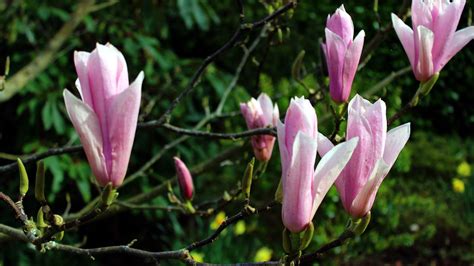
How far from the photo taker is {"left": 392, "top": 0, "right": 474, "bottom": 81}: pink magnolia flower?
3.53 feet

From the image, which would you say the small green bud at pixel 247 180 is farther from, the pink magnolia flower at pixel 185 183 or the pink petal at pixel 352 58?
the pink magnolia flower at pixel 185 183

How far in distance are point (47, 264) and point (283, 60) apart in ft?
6.38

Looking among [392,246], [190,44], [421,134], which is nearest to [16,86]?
[392,246]

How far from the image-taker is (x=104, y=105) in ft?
2.61

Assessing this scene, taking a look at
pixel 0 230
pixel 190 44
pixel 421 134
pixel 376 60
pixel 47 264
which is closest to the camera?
pixel 0 230

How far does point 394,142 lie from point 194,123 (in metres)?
2.81

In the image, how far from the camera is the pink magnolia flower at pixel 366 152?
2.76 feet

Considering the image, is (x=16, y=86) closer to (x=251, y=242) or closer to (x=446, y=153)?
(x=251, y=242)

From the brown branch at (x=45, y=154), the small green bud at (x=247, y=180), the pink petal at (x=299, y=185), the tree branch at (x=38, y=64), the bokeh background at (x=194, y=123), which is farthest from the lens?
the bokeh background at (x=194, y=123)

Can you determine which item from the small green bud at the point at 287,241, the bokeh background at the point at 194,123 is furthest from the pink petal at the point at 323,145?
the bokeh background at the point at 194,123

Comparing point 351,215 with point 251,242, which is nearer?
point 351,215

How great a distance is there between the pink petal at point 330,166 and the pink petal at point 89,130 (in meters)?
0.25

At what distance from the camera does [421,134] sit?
5559mm

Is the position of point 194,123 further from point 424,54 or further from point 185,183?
point 424,54
